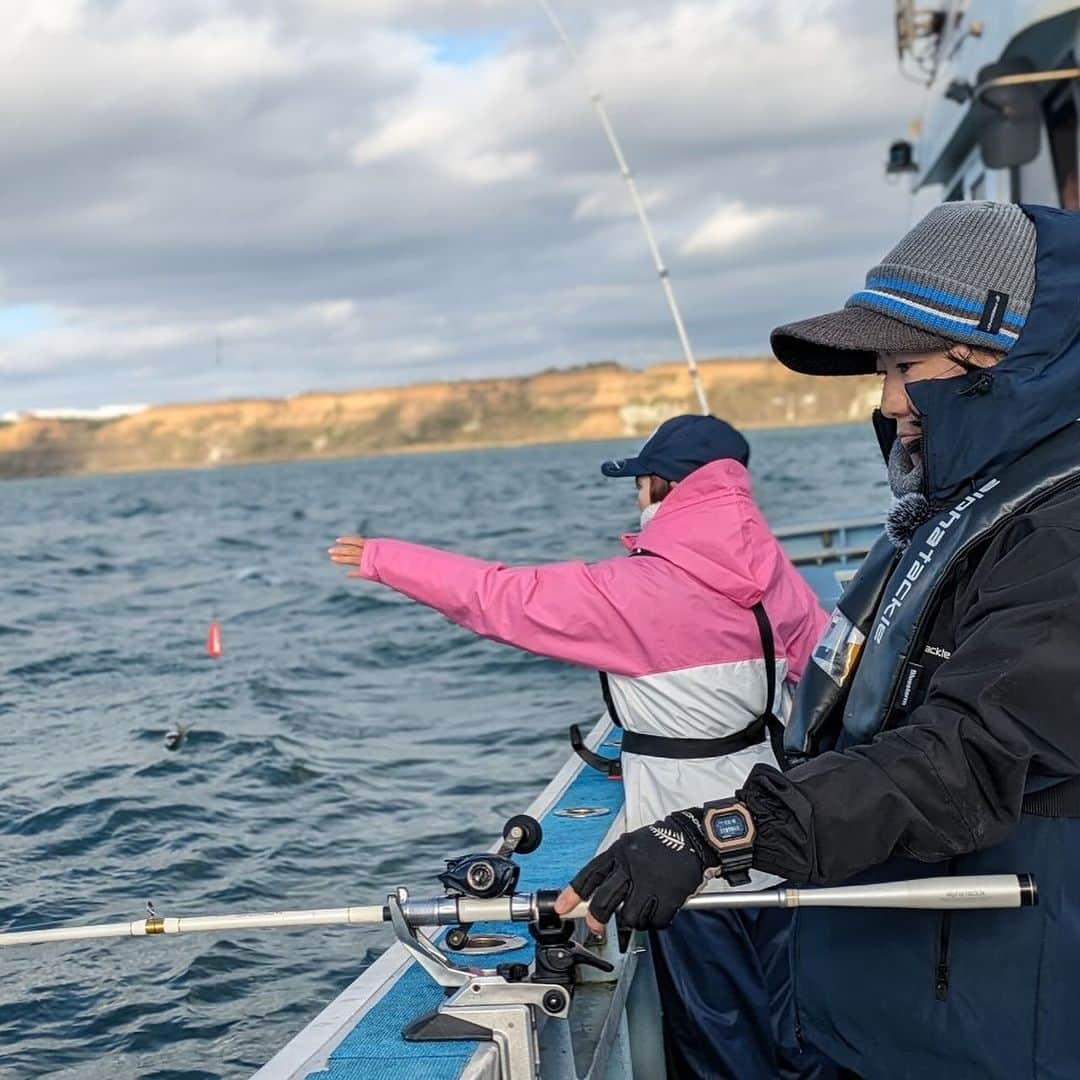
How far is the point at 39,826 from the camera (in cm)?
841

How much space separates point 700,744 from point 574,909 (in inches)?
62.8

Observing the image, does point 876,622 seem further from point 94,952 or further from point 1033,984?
point 94,952

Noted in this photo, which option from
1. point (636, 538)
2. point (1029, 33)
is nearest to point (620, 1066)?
point (636, 538)

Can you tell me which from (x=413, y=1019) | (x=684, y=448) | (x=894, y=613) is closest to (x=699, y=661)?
(x=684, y=448)

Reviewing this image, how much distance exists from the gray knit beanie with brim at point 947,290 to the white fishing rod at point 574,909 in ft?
2.63

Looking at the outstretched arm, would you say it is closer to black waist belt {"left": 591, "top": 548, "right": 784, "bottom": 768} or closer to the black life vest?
black waist belt {"left": 591, "top": 548, "right": 784, "bottom": 768}

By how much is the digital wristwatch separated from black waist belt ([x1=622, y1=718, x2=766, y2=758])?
170 centimetres

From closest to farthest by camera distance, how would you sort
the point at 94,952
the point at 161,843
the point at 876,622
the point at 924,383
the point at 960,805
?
the point at 960,805
the point at 924,383
the point at 876,622
the point at 94,952
the point at 161,843

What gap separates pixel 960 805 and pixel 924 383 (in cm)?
64

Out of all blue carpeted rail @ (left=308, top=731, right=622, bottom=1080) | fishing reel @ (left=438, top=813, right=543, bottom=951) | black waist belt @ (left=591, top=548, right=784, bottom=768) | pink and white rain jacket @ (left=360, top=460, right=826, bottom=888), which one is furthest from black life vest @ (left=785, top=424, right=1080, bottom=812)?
black waist belt @ (left=591, top=548, right=784, bottom=768)

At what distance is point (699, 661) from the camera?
3.67 metres

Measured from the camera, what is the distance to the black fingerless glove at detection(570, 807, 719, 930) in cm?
203

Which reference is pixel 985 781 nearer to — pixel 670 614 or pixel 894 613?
pixel 894 613

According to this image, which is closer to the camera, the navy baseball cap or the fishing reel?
the fishing reel
